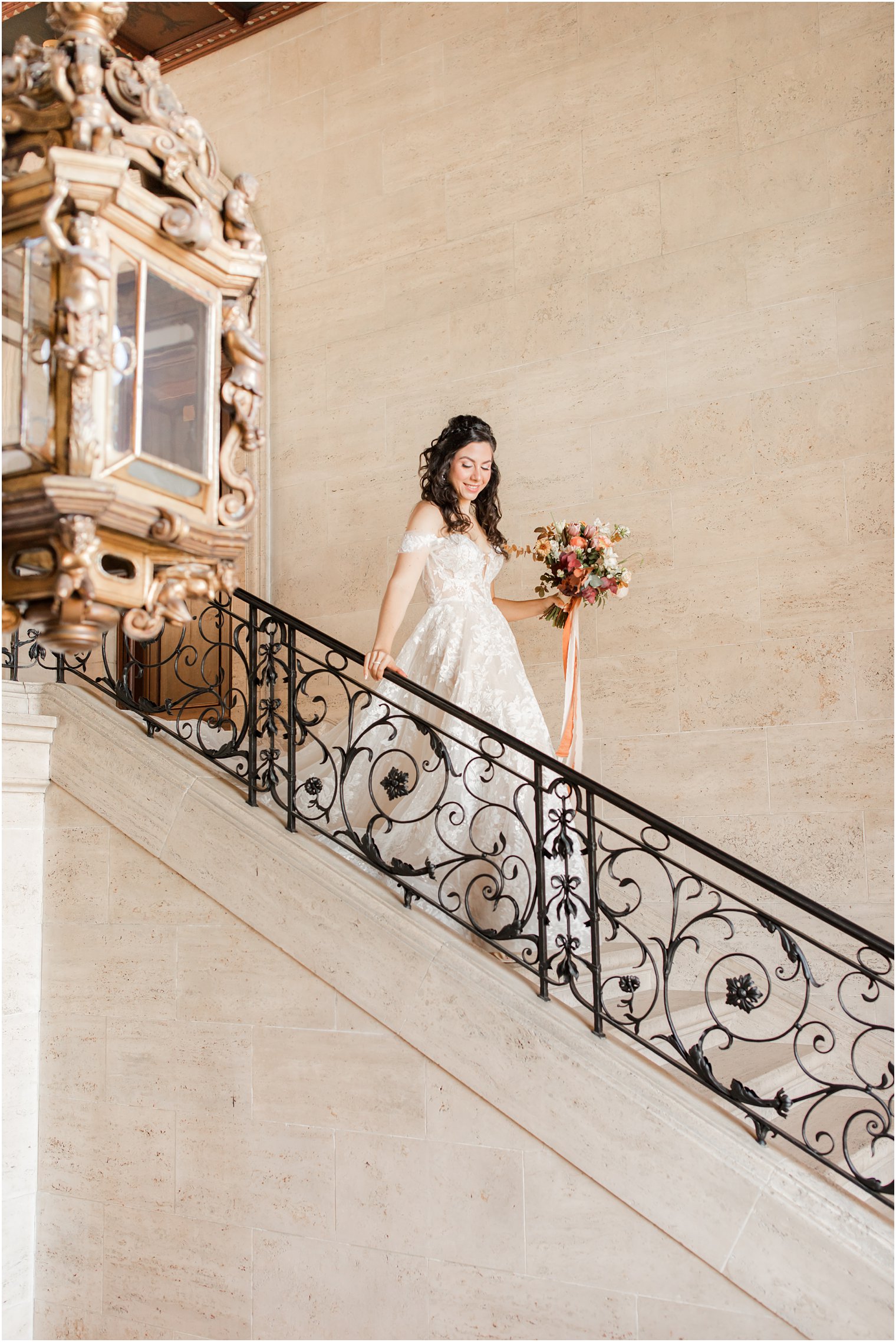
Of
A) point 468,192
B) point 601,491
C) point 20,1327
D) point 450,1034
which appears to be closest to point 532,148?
point 468,192

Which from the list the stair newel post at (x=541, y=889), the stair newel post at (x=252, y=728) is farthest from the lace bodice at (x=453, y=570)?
the stair newel post at (x=541, y=889)

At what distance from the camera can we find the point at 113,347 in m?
1.84

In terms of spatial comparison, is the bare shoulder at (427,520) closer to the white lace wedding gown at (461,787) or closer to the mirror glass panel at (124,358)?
the white lace wedding gown at (461,787)

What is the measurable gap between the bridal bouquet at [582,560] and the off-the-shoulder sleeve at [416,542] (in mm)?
502

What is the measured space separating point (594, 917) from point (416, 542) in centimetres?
174

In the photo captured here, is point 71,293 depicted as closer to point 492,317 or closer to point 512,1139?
point 512,1139

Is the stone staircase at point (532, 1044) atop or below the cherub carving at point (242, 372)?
below

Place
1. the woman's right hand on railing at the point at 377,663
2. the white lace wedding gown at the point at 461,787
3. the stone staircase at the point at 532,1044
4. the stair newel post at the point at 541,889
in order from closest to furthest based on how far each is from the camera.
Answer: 1. the stone staircase at the point at 532,1044
2. the stair newel post at the point at 541,889
3. the white lace wedding gown at the point at 461,787
4. the woman's right hand on railing at the point at 377,663

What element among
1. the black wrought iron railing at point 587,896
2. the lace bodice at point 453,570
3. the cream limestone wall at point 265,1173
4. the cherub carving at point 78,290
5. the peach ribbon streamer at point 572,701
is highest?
the cherub carving at point 78,290

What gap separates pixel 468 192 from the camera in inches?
253

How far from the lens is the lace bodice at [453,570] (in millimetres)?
4574

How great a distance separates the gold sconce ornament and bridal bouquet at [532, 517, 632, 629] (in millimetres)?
2703

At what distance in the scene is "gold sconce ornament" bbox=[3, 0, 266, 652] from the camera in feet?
5.85

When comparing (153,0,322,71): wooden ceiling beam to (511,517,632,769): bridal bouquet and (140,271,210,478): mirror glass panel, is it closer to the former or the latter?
(511,517,632,769): bridal bouquet
